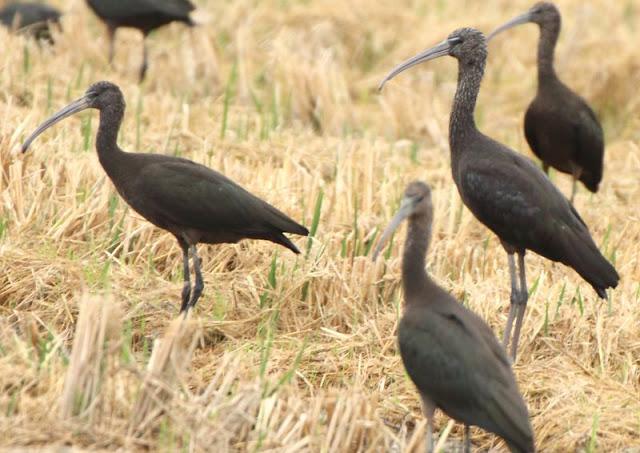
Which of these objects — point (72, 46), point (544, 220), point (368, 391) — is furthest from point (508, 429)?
point (72, 46)

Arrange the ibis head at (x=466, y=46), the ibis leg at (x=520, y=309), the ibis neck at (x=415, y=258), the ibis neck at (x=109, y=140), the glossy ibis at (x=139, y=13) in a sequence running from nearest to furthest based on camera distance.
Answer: the ibis neck at (x=415, y=258) < the ibis leg at (x=520, y=309) < the ibis neck at (x=109, y=140) < the ibis head at (x=466, y=46) < the glossy ibis at (x=139, y=13)

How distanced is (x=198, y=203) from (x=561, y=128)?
10.9 ft

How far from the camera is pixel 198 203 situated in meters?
6.72

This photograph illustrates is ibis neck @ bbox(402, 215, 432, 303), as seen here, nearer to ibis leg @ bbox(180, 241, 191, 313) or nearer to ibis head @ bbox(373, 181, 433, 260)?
ibis head @ bbox(373, 181, 433, 260)

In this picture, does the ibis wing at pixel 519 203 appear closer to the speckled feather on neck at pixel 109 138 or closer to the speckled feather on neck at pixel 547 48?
the speckled feather on neck at pixel 109 138

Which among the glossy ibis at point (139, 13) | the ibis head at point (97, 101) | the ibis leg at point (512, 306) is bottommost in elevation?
the ibis leg at point (512, 306)

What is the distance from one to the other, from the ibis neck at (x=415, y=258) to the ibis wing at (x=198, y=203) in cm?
119

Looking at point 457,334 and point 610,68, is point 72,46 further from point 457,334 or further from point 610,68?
point 457,334

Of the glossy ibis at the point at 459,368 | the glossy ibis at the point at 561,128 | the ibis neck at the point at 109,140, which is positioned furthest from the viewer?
the glossy ibis at the point at 561,128

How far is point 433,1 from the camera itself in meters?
15.0

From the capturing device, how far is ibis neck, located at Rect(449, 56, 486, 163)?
6957 millimetres

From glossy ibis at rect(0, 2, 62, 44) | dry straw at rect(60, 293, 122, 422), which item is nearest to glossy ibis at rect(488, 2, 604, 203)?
glossy ibis at rect(0, 2, 62, 44)

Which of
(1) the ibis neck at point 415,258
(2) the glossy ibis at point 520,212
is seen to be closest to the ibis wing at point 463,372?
(1) the ibis neck at point 415,258

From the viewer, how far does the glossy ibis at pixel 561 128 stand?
917cm
